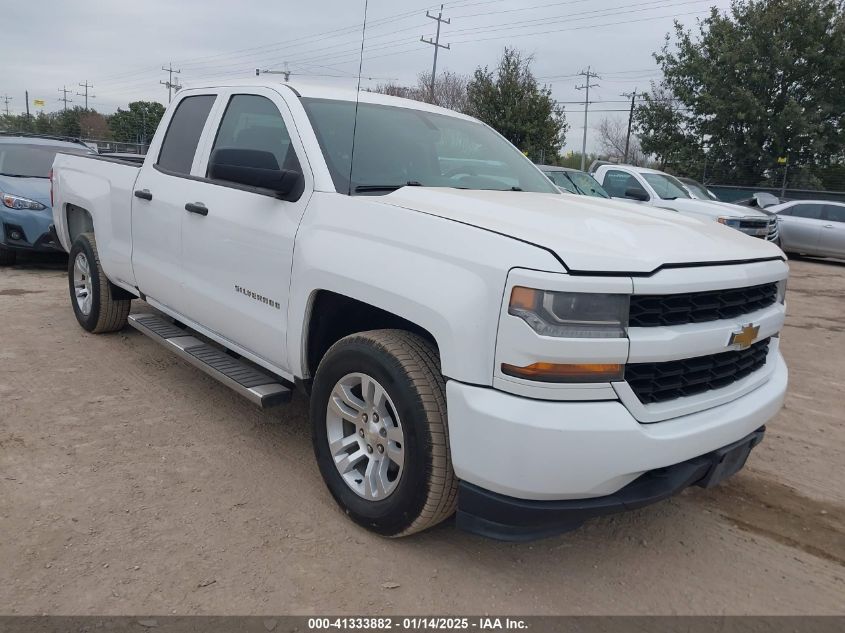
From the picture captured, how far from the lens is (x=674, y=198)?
12.5 m

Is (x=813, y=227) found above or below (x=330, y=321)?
above

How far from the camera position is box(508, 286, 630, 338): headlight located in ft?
7.23

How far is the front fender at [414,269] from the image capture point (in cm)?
228

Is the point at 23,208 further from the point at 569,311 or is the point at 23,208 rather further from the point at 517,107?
the point at 517,107

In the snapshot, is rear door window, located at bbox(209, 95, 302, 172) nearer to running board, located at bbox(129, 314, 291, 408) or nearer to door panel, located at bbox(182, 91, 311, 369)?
door panel, located at bbox(182, 91, 311, 369)

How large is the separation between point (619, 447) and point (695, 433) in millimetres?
391

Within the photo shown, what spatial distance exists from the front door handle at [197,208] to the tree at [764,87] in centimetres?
2548

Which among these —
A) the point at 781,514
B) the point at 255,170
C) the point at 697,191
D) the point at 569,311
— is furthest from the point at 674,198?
the point at 569,311

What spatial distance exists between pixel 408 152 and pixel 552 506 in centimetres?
203

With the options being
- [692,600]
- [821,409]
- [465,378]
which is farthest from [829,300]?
[465,378]

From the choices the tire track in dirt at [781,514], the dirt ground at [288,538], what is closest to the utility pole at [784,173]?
the dirt ground at [288,538]

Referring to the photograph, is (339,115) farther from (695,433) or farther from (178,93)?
(695,433)

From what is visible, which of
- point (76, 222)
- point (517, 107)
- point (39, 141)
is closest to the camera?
point (76, 222)

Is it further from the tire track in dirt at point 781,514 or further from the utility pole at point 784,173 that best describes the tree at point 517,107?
the tire track in dirt at point 781,514
